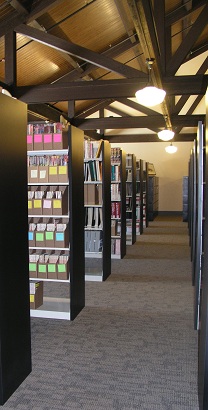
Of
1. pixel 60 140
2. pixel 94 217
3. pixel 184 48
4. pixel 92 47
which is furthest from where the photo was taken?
pixel 92 47

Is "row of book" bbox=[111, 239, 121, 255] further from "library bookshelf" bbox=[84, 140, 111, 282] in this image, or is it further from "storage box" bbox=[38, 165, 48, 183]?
"storage box" bbox=[38, 165, 48, 183]

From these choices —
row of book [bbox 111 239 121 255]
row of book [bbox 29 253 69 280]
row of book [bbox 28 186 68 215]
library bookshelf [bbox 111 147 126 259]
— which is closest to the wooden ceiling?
library bookshelf [bbox 111 147 126 259]

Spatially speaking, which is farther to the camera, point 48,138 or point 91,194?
point 91,194

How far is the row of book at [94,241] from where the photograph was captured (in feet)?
20.4

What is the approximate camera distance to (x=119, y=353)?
3.39 metres

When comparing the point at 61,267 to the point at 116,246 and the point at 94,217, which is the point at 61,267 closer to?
the point at 94,217

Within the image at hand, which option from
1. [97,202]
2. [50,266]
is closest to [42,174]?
[50,266]

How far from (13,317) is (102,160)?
353 cm

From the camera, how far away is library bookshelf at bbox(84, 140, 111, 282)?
5.86 metres

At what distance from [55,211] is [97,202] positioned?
185cm

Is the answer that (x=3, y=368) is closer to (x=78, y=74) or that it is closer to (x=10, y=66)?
(x=10, y=66)

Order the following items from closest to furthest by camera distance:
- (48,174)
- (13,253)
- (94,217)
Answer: (13,253) → (48,174) → (94,217)

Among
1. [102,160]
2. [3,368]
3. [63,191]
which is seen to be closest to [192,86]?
[102,160]

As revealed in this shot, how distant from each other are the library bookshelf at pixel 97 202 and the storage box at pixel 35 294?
5.55 ft
